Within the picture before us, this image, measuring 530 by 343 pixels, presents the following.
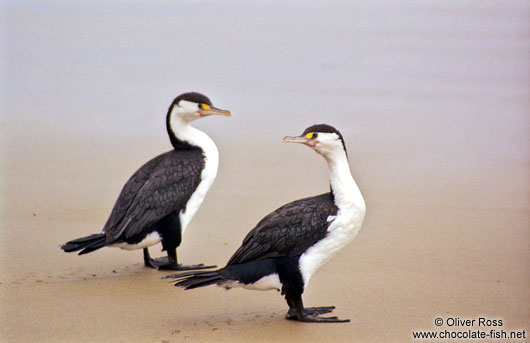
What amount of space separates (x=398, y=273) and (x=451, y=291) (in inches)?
20.5

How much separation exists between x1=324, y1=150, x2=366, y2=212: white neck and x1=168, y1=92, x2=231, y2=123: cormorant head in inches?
62.7

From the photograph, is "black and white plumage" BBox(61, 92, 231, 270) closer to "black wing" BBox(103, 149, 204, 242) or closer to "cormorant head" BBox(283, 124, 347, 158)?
"black wing" BBox(103, 149, 204, 242)

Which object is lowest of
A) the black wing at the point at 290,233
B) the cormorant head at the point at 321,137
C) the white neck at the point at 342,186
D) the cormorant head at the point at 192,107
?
the black wing at the point at 290,233

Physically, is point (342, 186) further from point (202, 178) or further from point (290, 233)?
point (202, 178)

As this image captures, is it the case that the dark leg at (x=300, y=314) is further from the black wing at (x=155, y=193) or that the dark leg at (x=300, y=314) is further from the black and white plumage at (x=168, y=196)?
the black wing at (x=155, y=193)

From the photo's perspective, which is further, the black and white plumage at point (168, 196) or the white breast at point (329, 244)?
the black and white plumage at point (168, 196)

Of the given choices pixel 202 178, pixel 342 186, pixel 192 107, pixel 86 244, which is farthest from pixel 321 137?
pixel 86 244

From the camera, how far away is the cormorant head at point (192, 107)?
6.76 metres

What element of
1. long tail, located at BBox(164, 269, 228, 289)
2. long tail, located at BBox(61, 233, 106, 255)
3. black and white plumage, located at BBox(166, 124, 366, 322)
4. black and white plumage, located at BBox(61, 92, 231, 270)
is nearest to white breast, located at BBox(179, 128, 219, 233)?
black and white plumage, located at BBox(61, 92, 231, 270)

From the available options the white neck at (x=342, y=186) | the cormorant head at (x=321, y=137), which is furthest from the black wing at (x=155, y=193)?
the white neck at (x=342, y=186)

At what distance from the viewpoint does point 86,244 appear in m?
6.13

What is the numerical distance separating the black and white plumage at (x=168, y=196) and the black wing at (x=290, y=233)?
3.98 ft

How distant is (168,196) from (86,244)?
0.72 metres

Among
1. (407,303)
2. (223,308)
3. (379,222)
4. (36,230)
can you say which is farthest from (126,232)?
(379,222)
